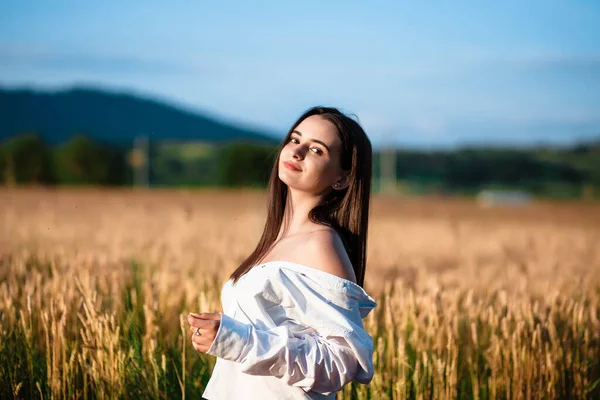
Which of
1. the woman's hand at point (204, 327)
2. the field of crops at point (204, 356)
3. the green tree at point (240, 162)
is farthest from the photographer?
the green tree at point (240, 162)

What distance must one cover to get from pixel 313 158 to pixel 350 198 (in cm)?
19

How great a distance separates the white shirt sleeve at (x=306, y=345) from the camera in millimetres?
2305

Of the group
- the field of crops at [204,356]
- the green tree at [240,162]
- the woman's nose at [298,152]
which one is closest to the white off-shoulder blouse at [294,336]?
the woman's nose at [298,152]

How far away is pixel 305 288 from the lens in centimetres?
241

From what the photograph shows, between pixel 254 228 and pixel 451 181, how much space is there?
29667 millimetres

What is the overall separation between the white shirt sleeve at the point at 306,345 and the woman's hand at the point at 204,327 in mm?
15

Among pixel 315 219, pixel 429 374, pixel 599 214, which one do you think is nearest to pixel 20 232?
pixel 429 374

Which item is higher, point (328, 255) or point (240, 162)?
point (328, 255)

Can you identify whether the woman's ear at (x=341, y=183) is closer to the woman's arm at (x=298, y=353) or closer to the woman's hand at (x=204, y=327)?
the woman's arm at (x=298, y=353)

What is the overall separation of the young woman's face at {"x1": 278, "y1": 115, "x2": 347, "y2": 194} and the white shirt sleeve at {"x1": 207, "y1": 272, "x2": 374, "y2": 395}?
13.8 inches

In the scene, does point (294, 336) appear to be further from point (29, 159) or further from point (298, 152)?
point (29, 159)

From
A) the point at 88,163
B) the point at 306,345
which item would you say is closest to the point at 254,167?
the point at 88,163

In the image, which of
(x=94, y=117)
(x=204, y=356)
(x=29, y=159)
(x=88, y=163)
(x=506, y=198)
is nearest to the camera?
(x=204, y=356)

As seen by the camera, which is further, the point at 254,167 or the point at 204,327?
the point at 254,167
